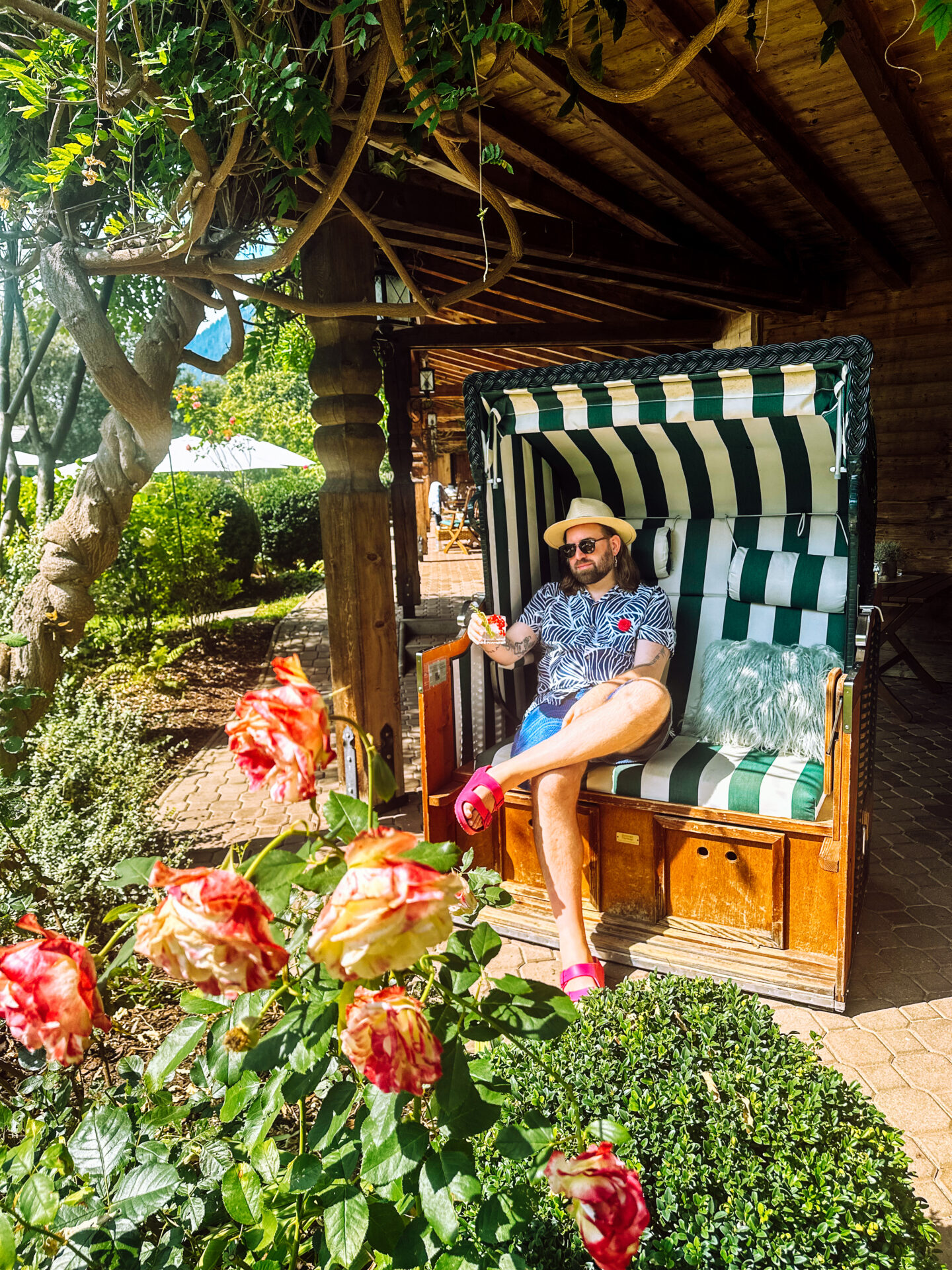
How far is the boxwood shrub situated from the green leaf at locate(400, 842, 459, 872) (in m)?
0.45

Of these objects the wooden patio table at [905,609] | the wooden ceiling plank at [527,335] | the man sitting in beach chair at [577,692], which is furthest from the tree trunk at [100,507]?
the wooden patio table at [905,609]

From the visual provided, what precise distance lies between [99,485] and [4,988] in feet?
11.4

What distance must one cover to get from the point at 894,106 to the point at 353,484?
2.87 meters

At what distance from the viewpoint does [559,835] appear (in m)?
3.13

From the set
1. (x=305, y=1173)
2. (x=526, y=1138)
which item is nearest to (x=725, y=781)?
(x=526, y=1138)

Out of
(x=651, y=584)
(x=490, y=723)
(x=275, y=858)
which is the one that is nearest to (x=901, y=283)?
(x=651, y=584)

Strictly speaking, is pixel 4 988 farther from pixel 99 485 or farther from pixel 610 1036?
pixel 99 485

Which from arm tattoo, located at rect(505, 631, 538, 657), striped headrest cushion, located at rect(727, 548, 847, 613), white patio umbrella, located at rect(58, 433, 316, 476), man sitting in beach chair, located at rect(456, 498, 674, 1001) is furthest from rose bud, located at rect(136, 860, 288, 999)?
white patio umbrella, located at rect(58, 433, 316, 476)

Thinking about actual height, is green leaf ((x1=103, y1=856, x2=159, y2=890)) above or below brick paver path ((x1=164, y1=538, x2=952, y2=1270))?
above

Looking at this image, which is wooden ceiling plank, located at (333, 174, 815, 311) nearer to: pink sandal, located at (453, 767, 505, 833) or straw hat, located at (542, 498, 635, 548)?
straw hat, located at (542, 498, 635, 548)

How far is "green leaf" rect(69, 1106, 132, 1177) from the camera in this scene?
114cm

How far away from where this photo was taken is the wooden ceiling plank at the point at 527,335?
6.56m

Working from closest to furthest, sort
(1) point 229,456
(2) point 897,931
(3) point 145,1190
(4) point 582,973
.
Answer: (3) point 145,1190 < (4) point 582,973 < (2) point 897,931 < (1) point 229,456

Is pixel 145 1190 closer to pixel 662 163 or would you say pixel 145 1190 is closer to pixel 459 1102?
pixel 459 1102
